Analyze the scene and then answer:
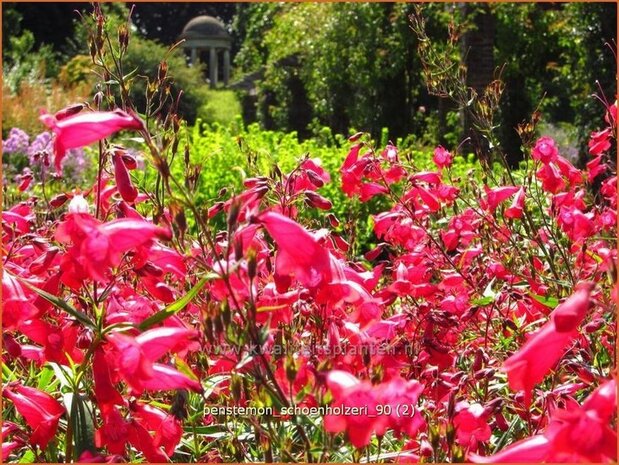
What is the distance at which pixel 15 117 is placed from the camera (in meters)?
15.2

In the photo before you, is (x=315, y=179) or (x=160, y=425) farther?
(x=315, y=179)

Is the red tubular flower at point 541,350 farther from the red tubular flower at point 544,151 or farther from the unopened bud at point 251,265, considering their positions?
the red tubular flower at point 544,151

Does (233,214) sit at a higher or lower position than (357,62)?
higher

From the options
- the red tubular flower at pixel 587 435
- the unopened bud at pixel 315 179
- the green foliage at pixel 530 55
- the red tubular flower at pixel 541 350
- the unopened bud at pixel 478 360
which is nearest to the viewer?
the red tubular flower at pixel 587 435

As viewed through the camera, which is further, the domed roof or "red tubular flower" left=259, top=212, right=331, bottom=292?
the domed roof

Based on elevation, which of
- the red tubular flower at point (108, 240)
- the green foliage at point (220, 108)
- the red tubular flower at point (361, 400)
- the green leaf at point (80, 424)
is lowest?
the green foliage at point (220, 108)

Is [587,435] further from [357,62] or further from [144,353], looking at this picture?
[357,62]

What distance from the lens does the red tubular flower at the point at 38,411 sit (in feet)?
5.86

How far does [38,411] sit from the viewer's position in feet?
5.92

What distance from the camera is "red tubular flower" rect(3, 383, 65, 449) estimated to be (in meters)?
1.79

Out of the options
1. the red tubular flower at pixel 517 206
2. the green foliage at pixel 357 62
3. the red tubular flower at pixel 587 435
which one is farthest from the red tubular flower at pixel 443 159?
the green foliage at pixel 357 62

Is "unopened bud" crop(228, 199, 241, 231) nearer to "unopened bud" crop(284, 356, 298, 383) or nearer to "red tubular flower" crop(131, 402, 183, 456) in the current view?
"unopened bud" crop(284, 356, 298, 383)

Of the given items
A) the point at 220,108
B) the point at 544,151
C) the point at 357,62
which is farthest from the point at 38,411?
the point at 220,108

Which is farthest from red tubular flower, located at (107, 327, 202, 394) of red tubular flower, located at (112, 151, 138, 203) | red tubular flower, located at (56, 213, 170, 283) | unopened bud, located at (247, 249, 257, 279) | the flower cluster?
red tubular flower, located at (112, 151, 138, 203)
